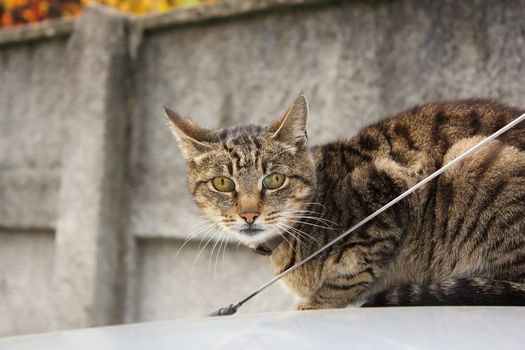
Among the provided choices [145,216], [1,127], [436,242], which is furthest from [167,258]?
[436,242]

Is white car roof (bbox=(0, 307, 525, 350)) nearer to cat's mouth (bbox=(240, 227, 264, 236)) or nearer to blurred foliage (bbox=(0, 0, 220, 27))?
cat's mouth (bbox=(240, 227, 264, 236))

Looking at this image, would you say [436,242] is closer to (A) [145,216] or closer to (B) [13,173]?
(A) [145,216]

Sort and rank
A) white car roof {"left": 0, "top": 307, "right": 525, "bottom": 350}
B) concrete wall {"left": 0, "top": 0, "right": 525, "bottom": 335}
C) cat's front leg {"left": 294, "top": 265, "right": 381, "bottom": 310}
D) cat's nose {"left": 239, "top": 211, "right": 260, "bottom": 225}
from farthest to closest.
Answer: concrete wall {"left": 0, "top": 0, "right": 525, "bottom": 335}
cat's nose {"left": 239, "top": 211, "right": 260, "bottom": 225}
cat's front leg {"left": 294, "top": 265, "right": 381, "bottom": 310}
white car roof {"left": 0, "top": 307, "right": 525, "bottom": 350}

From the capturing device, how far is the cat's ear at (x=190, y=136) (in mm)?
2857

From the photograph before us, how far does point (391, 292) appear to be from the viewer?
2.17m

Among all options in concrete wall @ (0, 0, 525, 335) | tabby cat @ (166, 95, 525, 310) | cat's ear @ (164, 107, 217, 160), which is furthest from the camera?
concrete wall @ (0, 0, 525, 335)

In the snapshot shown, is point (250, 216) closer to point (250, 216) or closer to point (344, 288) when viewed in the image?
point (250, 216)

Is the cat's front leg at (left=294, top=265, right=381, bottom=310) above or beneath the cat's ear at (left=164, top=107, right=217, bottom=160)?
beneath

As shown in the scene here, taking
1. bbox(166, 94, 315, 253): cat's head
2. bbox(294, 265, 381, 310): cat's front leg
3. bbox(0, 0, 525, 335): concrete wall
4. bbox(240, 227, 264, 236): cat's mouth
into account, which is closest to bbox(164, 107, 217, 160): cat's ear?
bbox(166, 94, 315, 253): cat's head

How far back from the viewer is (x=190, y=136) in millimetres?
2877

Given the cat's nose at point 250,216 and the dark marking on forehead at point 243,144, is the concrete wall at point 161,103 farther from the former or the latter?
the cat's nose at point 250,216

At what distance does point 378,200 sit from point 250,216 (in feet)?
1.66

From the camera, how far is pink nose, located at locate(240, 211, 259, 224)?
2689 mm

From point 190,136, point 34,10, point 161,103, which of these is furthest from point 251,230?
point 34,10
